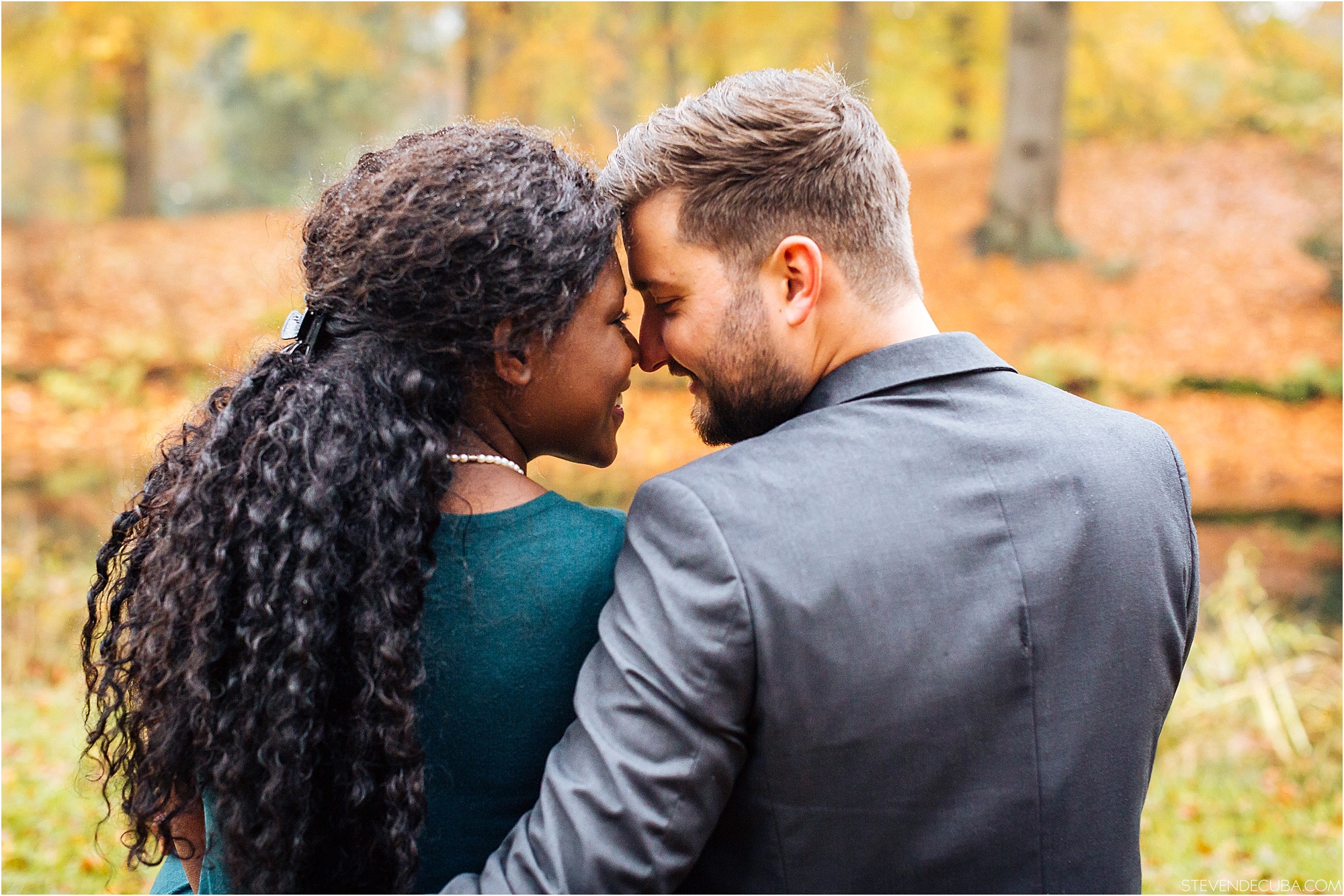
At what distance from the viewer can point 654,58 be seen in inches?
392

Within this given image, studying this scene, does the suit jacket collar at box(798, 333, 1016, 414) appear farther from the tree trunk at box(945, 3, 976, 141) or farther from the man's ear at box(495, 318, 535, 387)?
the tree trunk at box(945, 3, 976, 141)

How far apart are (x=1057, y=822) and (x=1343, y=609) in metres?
7.16

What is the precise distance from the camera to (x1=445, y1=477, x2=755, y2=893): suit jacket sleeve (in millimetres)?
1332

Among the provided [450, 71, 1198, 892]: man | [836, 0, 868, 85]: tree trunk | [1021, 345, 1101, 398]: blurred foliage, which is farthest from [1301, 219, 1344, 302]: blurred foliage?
[450, 71, 1198, 892]: man

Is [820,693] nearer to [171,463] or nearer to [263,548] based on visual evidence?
[263,548]

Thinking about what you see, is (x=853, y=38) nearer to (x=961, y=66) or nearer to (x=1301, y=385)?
(x=961, y=66)

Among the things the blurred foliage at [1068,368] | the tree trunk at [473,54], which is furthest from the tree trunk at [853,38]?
the tree trunk at [473,54]

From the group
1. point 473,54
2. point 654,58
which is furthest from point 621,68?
point 473,54

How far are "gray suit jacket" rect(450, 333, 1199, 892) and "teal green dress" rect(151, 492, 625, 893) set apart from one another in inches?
4.2

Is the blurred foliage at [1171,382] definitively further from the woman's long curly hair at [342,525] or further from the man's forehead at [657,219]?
the woman's long curly hair at [342,525]

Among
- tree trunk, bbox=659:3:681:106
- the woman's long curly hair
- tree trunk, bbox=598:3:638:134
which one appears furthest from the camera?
tree trunk, bbox=659:3:681:106

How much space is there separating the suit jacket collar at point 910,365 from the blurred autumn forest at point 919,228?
5061mm

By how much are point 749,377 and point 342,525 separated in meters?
0.76

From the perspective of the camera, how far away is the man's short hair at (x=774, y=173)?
1.76 metres
